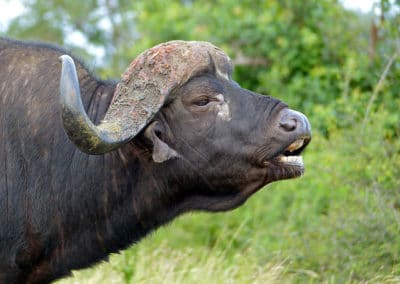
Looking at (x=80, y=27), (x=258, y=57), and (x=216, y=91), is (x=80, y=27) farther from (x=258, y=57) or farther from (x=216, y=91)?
(x=216, y=91)

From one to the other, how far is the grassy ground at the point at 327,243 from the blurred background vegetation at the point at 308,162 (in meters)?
0.02

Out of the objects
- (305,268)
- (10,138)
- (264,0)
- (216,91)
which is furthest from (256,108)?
(264,0)

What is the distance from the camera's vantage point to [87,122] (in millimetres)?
6262

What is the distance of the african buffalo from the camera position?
679cm

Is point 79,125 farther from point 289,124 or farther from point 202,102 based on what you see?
point 289,124

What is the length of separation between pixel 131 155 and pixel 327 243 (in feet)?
12.5

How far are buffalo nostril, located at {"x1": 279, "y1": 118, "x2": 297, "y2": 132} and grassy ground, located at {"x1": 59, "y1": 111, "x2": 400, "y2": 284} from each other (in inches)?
84.6

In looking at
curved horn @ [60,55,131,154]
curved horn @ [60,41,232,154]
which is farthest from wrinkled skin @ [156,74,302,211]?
curved horn @ [60,55,131,154]

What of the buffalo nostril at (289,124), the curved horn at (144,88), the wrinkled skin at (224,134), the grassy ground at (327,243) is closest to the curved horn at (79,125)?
the curved horn at (144,88)

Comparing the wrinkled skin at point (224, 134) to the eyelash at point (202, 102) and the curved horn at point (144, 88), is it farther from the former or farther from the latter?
the curved horn at point (144, 88)

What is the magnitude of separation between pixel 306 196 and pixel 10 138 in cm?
643

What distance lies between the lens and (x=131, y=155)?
23.1ft

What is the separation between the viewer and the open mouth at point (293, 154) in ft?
22.2

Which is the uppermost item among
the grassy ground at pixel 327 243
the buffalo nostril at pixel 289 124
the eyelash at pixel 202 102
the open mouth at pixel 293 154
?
the eyelash at pixel 202 102
